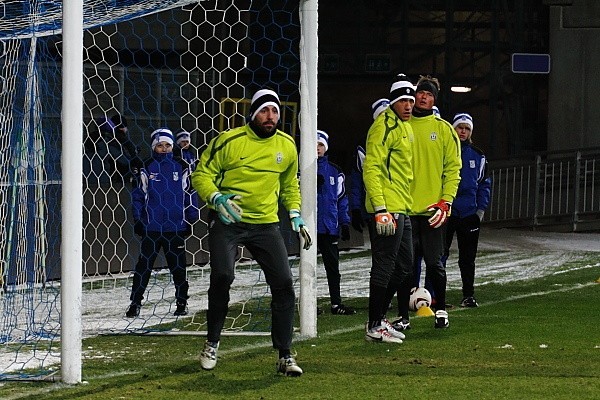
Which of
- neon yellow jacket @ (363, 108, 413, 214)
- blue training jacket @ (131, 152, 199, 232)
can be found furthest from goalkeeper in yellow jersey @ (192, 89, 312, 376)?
blue training jacket @ (131, 152, 199, 232)

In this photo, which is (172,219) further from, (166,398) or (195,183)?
(166,398)

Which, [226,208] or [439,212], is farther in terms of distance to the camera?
[439,212]

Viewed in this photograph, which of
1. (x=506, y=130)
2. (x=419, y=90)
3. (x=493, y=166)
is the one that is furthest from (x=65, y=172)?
(x=506, y=130)

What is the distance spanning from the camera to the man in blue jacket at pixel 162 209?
1288 cm

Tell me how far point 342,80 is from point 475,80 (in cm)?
352

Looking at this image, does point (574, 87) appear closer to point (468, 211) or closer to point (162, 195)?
point (468, 211)

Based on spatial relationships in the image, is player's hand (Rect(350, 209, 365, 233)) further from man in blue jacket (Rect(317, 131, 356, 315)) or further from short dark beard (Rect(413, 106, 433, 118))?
short dark beard (Rect(413, 106, 433, 118))

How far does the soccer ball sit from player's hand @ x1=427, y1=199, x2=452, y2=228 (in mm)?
1626

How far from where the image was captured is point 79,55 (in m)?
8.45

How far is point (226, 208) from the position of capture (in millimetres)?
8680

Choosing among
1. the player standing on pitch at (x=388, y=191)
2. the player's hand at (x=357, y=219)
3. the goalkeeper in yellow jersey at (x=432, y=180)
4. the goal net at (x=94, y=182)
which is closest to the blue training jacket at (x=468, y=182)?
the player's hand at (x=357, y=219)

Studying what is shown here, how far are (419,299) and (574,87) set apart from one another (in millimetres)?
18287

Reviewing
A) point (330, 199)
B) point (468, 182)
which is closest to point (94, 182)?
point (330, 199)

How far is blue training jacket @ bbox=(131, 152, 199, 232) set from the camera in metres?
12.9
